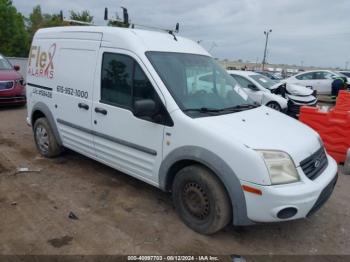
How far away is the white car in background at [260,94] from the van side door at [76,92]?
6478 mm

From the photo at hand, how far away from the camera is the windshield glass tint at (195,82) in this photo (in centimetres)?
386

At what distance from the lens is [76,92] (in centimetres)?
488

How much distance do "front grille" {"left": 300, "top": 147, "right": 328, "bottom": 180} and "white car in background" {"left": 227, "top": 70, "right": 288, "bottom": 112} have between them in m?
6.73

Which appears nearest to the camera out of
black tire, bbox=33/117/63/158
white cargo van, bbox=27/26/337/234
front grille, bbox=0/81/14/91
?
white cargo van, bbox=27/26/337/234

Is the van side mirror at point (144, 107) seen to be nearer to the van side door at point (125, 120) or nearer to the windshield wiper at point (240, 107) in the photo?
the van side door at point (125, 120)

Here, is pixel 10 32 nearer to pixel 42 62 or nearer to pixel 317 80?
pixel 317 80

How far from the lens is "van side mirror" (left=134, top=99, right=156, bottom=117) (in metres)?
3.57

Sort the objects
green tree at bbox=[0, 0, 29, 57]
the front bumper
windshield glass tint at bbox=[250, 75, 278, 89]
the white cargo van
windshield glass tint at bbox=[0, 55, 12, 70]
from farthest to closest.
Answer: green tree at bbox=[0, 0, 29, 57]
windshield glass tint at bbox=[250, 75, 278, 89]
windshield glass tint at bbox=[0, 55, 12, 70]
the white cargo van
the front bumper

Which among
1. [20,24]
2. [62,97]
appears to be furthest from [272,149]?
[20,24]

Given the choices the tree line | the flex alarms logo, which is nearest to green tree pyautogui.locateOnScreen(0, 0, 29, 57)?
the tree line

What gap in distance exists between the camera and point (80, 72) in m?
4.83

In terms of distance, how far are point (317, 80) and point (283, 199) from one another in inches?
666

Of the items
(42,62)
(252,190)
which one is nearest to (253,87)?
(42,62)

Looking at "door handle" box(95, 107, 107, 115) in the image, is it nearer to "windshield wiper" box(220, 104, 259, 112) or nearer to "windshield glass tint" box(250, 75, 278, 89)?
"windshield wiper" box(220, 104, 259, 112)
